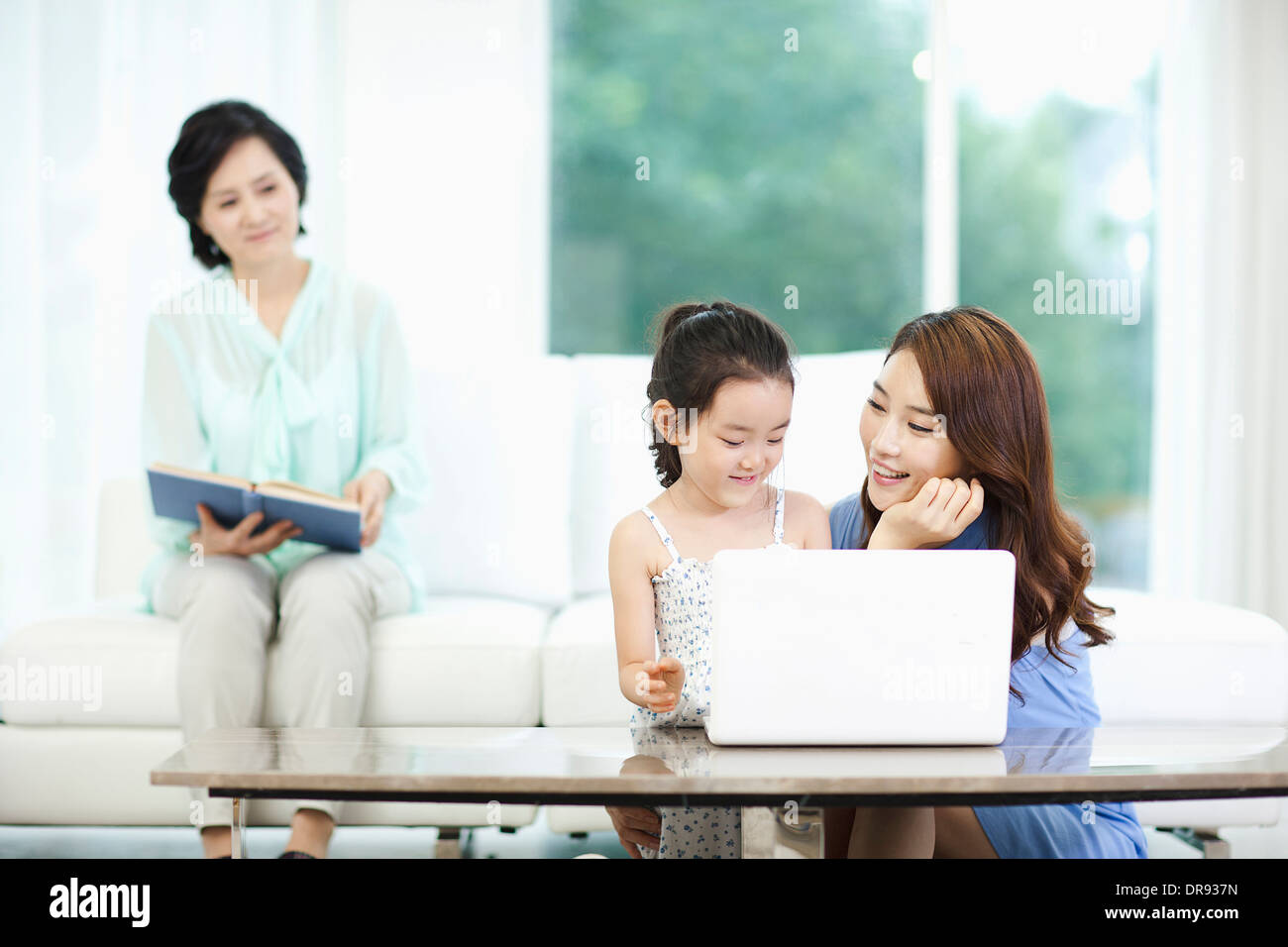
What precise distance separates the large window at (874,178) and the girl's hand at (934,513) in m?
2.49

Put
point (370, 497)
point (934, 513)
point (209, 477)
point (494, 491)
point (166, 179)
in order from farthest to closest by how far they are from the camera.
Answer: point (166, 179)
point (494, 491)
point (370, 497)
point (209, 477)
point (934, 513)

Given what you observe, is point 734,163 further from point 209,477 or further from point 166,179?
point 209,477

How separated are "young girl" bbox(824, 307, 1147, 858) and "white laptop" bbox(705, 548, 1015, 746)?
26 cm

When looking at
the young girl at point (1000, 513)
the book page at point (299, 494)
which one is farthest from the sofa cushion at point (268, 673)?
the young girl at point (1000, 513)

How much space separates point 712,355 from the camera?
1536 mm

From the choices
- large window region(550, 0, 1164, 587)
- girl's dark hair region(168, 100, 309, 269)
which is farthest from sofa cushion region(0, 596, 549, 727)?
large window region(550, 0, 1164, 587)

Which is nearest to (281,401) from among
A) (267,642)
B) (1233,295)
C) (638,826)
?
(267,642)

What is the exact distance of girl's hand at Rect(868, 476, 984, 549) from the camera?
1319 mm

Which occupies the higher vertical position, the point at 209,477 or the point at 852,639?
the point at 209,477

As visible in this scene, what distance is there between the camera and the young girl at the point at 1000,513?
134 centimetres

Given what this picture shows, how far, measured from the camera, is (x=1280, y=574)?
3475 mm

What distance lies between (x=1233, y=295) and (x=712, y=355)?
8.41 ft

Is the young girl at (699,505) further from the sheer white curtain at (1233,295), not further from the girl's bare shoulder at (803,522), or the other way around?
the sheer white curtain at (1233,295)
